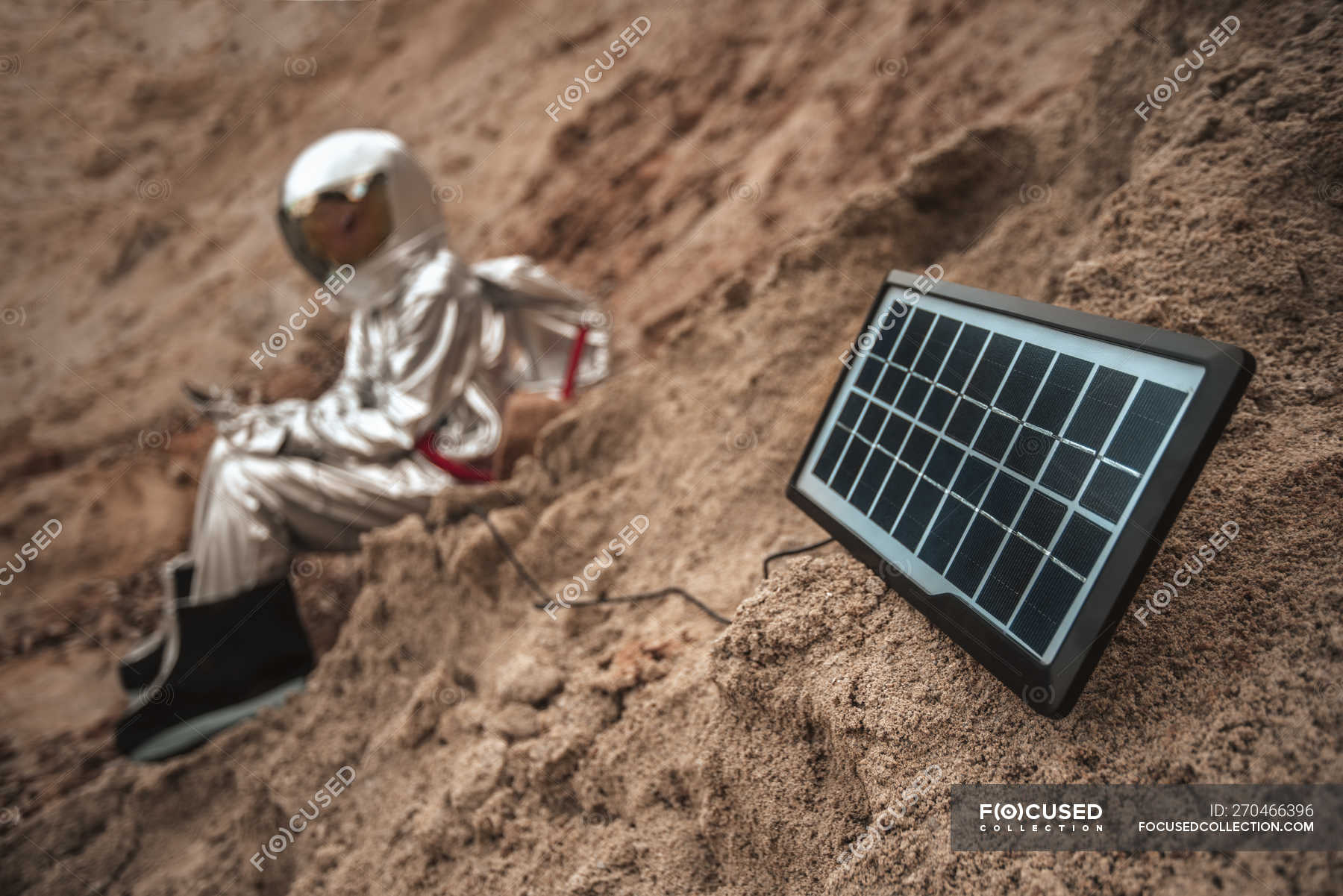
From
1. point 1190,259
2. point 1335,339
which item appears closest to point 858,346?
point 1190,259

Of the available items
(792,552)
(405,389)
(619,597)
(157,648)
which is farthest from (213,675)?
(792,552)

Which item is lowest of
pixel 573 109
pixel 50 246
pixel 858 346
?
pixel 858 346

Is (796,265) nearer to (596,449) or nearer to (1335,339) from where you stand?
(596,449)

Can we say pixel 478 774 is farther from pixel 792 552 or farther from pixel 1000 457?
pixel 1000 457

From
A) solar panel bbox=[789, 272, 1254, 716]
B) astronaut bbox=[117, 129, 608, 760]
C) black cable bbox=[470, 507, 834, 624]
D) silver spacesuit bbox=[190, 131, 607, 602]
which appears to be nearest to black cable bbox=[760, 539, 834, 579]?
black cable bbox=[470, 507, 834, 624]

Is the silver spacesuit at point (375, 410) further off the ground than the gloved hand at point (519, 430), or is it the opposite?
the silver spacesuit at point (375, 410)

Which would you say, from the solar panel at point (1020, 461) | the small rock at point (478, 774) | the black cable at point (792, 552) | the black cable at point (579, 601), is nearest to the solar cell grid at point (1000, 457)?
the solar panel at point (1020, 461)

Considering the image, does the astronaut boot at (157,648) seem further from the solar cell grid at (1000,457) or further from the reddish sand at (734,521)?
the solar cell grid at (1000,457)
